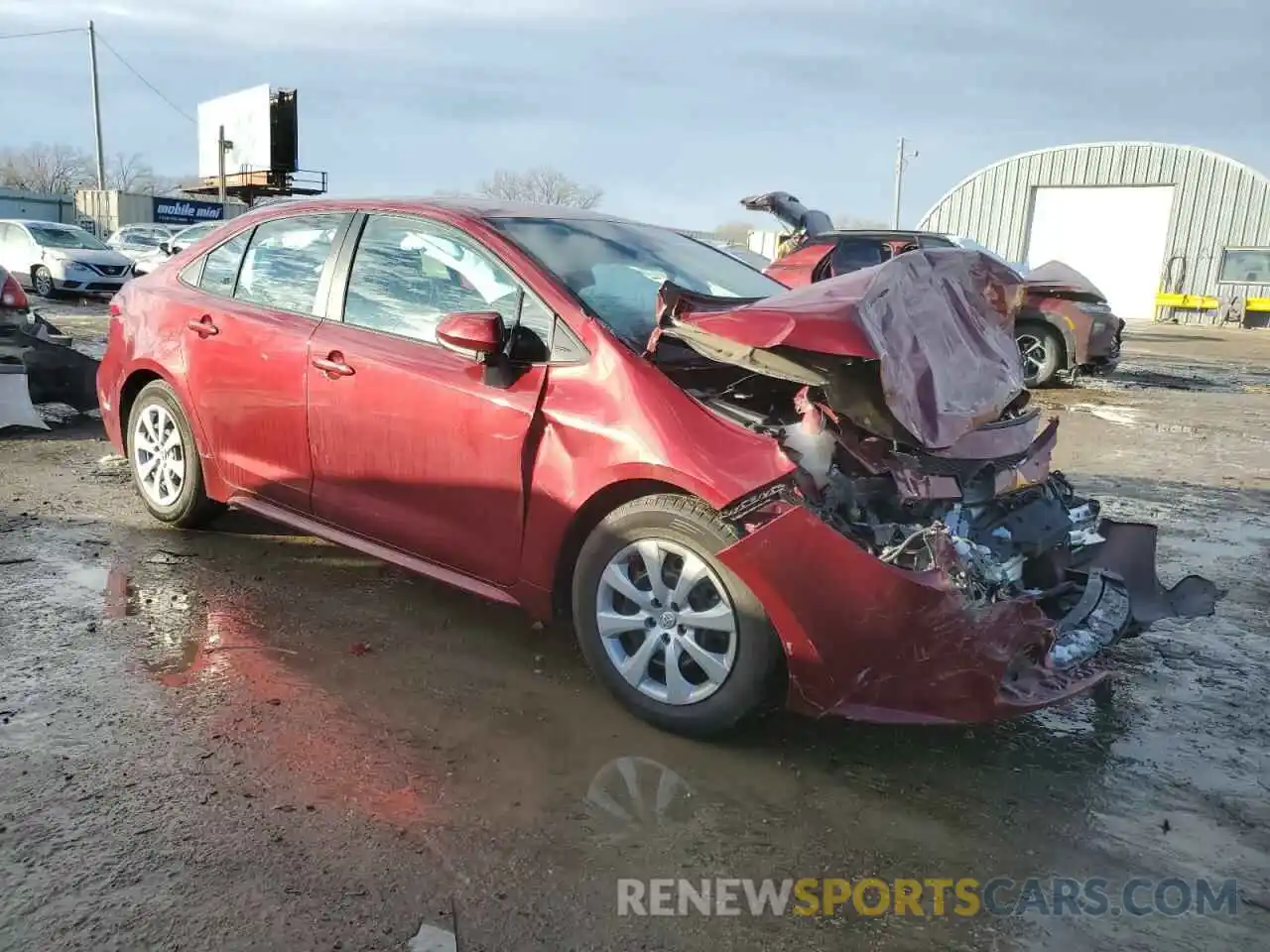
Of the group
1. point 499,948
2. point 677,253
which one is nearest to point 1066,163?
point 677,253

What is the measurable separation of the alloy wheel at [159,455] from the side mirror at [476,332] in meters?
2.04

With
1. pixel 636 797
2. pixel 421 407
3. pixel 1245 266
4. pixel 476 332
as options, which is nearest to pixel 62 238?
pixel 421 407

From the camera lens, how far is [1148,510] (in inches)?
237

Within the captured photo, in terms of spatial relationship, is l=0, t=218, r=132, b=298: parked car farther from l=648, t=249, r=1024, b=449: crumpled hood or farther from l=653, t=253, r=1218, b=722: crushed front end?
l=653, t=253, r=1218, b=722: crushed front end

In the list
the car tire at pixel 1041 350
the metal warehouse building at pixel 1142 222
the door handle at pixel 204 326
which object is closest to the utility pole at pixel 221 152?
the metal warehouse building at pixel 1142 222

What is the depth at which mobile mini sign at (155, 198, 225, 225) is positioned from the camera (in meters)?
42.5

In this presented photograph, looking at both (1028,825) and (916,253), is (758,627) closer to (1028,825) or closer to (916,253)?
(1028,825)

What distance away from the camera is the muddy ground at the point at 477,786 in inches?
88.1

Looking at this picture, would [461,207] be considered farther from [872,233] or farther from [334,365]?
[872,233]

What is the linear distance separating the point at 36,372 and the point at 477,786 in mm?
5992

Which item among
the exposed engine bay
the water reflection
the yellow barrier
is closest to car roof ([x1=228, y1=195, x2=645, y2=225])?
the exposed engine bay

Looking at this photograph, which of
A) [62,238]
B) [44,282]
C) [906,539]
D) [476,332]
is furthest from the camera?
[62,238]

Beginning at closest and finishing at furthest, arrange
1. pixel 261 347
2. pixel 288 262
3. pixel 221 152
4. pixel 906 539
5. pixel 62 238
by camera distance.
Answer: pixel 906 539 < pixel 261 347 < pixel 288 262 < pixel 62 238 < pixel 221 152

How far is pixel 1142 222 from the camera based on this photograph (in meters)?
32.6
